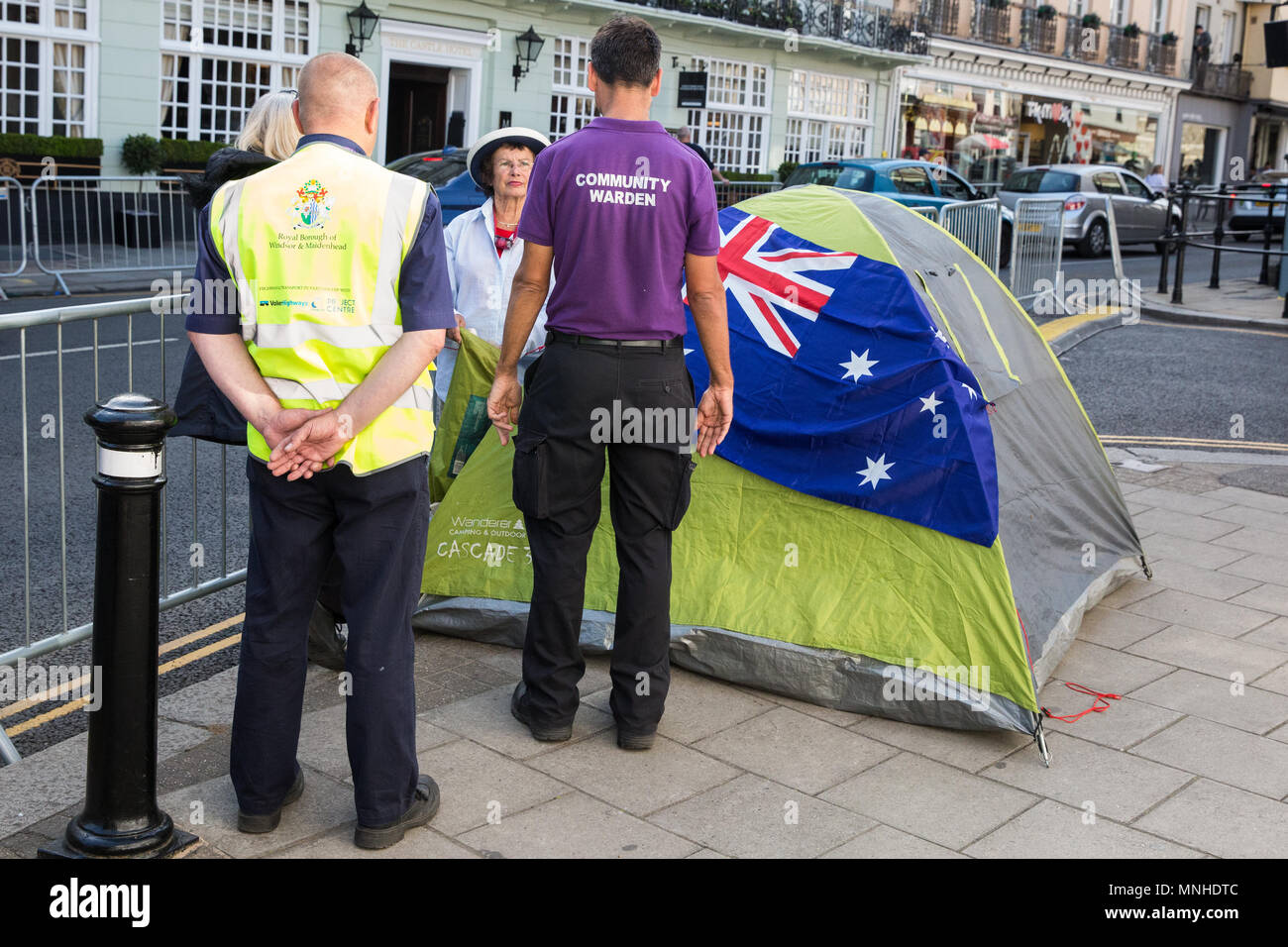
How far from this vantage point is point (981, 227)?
35.0 ft

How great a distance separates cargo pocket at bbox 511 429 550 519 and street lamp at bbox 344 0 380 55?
19.4 meters

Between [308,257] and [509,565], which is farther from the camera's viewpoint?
[509,565]

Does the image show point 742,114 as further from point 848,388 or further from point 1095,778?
point 1095,778

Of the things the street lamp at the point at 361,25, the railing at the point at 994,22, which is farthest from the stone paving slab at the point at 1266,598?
the railing at the point at 994,22

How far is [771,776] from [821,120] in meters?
31.1

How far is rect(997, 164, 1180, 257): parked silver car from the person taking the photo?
867 inches

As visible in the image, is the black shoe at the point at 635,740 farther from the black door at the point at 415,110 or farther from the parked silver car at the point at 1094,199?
the black door at the point at 415,110

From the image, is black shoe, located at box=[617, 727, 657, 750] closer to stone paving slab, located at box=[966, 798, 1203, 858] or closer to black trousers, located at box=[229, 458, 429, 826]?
black trousers, located at box=[229, 458, 429, 826]

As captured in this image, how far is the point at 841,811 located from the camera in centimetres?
354

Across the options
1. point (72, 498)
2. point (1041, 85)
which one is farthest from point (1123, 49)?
point (72, 498)

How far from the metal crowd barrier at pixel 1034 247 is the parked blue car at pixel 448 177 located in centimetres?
500
